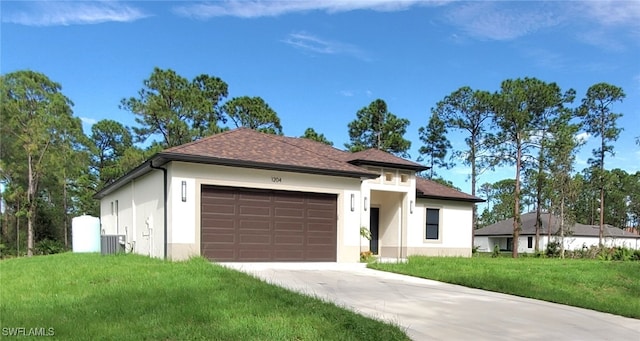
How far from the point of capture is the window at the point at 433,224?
20703 millimetres

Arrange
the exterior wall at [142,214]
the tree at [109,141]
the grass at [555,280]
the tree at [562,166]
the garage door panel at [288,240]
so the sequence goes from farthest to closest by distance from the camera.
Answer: the tree at [109,141]
the tree at [562,166]
the garage door panel at [288,240]
the exterior wall at [142,214]
the grass at [555,280]

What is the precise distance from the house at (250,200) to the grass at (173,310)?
394cm

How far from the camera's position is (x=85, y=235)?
819 inches

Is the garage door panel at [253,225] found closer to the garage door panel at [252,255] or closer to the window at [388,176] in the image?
the garage door panel at [252,255]

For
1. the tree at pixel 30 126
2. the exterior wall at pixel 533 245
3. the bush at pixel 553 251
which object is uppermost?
the tree at pixel 30 126

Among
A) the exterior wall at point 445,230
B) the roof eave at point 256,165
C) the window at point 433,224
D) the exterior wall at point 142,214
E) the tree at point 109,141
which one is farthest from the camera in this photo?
the tree at point 109,141

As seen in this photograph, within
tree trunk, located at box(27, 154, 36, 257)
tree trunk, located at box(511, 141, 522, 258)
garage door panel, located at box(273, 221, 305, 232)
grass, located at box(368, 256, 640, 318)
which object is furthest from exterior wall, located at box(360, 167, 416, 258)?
tree trunk, located at box(27, 154, 36, 257)

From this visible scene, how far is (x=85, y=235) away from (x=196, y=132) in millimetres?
15516

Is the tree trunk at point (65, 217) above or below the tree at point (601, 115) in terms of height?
below

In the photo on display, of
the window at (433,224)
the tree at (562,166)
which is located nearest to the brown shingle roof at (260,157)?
the window at (433,224)

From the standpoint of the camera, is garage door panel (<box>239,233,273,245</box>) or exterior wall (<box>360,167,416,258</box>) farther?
exterior wall (<box>360,167,416,258</box>)

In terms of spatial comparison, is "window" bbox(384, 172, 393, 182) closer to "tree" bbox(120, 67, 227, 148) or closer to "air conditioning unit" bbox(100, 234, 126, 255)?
"air conditioning unit" bbox(100, 234, 126, 255)

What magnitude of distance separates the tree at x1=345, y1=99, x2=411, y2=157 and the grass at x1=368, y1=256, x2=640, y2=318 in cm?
2599

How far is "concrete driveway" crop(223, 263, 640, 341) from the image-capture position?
243 inches
